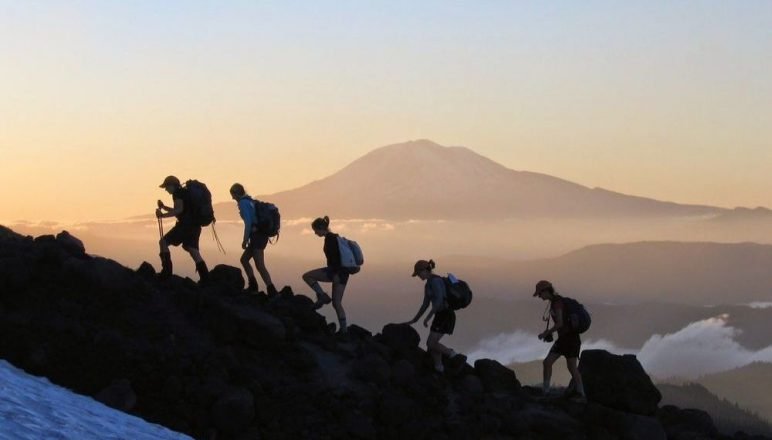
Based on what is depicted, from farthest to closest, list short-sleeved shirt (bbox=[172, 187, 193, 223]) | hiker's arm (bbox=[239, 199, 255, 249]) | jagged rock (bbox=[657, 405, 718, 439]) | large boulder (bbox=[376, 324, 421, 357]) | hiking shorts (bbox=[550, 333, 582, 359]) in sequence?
1. jagged rock (bbox=[657, 405, 718, 439])
2. large boulder (bbox=[376, 324, 421, 357])
3. hiker's arm (bbox=[239, 199, 255, 249])
4. hiking shorts (bbox=[550, 333, 582, 359])
5. short-sleeved shirt (bbox=[172, 187, 193, 223])

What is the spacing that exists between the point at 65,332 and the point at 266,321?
3.92 m

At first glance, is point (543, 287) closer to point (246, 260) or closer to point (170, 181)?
point (246, 260)

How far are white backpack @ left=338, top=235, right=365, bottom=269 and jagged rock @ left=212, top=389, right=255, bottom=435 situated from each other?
13.9 feet

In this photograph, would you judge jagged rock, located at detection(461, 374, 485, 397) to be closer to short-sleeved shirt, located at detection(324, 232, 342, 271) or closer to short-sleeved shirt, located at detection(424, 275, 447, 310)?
short-sleeved shirt, located at detection(424, 275, 447, 310)

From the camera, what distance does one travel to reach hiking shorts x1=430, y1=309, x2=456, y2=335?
2115 centimetres

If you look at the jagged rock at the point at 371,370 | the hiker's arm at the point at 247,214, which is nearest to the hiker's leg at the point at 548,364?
the jagged rock at the point at 371,370

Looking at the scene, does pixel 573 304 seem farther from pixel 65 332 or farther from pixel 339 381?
pixel 65 332

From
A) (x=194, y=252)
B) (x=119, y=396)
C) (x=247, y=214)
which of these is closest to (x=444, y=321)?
(x=247, y=214)

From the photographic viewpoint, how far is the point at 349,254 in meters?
21.4

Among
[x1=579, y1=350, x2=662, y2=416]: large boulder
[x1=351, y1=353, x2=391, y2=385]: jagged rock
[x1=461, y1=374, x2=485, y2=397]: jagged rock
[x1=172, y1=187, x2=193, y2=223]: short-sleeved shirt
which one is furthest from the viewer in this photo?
[x1=461, y1=374, x2=485, y2=397]: jagged rock

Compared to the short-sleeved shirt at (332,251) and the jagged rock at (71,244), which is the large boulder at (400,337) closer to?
the short-sleeved shirt at (332,251)

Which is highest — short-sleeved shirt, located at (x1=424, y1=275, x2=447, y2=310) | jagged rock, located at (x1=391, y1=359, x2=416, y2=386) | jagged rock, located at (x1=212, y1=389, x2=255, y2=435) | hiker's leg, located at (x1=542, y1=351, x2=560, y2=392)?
short-sleeved shirt, located at (x1=424, y1=275, x2=447, y2=310)

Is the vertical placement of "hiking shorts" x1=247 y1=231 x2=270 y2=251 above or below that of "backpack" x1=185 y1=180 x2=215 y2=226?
below

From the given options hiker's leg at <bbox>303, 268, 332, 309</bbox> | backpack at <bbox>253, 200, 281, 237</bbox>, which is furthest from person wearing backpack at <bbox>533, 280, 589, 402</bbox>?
backpack at <bbox>253, 200, 281, 237</bbox>
